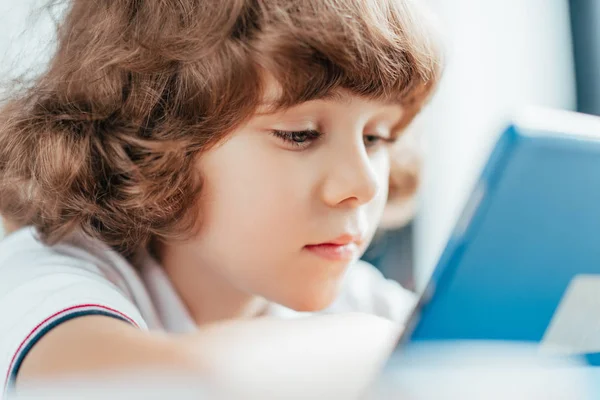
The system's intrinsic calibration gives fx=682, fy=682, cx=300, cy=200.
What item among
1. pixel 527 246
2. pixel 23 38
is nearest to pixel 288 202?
pixel 527 246

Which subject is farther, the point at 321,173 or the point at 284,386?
the point at 321,173

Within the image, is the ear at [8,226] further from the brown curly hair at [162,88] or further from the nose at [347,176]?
the nose at [347,176]

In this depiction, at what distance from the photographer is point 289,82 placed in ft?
1.68

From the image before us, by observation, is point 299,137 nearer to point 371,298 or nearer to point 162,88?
point 162,88

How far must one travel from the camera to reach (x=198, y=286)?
659 millimetres

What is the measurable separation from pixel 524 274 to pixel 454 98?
672 mm

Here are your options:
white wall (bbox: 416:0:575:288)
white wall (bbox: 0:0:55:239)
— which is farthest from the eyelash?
white wall (bbox: 416:0:575:288)

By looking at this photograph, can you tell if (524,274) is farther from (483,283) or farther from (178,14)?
(178,14)

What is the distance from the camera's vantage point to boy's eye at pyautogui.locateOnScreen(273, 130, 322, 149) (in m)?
0.54

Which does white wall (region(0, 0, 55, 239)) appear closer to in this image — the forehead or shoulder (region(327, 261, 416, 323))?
the forehead

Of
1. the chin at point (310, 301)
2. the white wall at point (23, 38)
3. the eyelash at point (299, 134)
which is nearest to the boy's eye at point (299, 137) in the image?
the eyelash at point (299, 134)

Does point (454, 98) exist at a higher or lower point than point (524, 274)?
higher

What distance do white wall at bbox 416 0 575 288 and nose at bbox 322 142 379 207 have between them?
17.5 inches

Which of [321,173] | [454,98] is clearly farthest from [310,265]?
[454,98]
